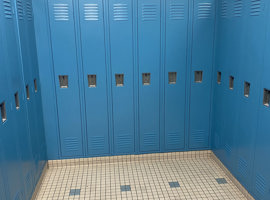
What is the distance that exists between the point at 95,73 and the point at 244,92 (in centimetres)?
215

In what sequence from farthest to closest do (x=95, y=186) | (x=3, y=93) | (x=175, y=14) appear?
(x=175, y=14)
(x=95, y=186)
(x=3, y=93)

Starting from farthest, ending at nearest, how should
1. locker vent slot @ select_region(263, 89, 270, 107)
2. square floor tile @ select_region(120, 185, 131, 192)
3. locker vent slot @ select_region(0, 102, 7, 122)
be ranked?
1. square floor tile @ select_region(120, 185, 131, 192)
2. locker vent slot @ select_region(263, 89, 270, 107)
3. locker vent slot @ select_region(0, 102, 7, 122)

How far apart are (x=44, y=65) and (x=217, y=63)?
2663mm

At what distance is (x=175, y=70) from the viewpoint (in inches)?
167

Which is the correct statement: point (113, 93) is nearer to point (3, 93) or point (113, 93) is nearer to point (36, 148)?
point (36, 148)

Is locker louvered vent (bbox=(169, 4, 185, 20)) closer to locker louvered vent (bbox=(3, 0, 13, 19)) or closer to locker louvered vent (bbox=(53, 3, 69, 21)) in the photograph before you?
locker louvered vent (bbox=(53, 3, 69, 21))

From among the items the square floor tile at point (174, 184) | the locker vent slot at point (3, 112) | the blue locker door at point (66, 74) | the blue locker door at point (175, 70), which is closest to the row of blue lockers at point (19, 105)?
the locker vent slot at point (3, 112)

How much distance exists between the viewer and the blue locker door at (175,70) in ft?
13.3

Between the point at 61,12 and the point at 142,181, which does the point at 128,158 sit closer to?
the point at 142,181

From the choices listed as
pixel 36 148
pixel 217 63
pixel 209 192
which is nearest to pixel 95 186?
pixel 36 148

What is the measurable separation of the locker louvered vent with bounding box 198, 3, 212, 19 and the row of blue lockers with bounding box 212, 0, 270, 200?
0.15 m

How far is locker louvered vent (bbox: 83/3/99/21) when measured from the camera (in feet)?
12.7

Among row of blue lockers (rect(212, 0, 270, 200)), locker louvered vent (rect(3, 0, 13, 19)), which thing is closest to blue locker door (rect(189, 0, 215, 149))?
row of blue lockers (rect(212, 0, 270, 200))

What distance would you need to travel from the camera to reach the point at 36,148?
3.66 meters
